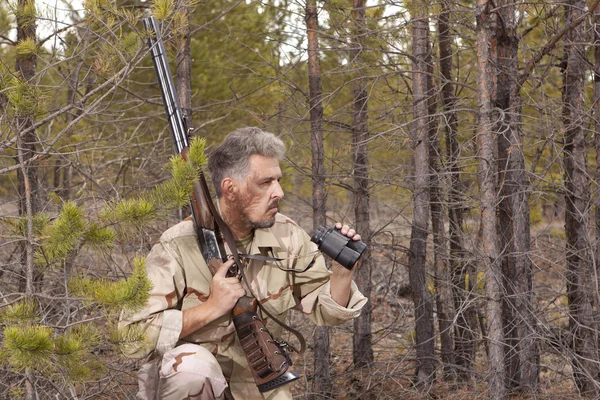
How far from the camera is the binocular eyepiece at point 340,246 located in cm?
336

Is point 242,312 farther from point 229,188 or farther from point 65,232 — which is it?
point 65,232

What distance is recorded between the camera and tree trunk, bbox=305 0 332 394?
551cm

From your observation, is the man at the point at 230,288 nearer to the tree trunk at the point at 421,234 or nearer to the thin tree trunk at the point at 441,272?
the tree trunk at the point at 421,234

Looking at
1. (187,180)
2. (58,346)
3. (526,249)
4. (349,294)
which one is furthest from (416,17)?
(58,346)

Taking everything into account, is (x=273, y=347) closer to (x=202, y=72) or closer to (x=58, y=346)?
(x=58, y=346)

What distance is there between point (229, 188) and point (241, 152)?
0.62ft

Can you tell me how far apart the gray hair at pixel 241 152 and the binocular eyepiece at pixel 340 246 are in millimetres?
536

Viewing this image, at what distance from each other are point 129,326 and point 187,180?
77 centimetres

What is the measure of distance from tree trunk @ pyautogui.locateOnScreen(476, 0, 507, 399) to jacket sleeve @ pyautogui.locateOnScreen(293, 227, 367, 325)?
1137 mm

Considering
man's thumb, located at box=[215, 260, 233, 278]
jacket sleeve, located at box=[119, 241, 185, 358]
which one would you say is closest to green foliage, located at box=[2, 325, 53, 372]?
jacket sleeve, located at box=[119, 241, 185, 358]

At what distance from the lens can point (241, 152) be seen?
3.64 m

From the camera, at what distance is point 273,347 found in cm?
344

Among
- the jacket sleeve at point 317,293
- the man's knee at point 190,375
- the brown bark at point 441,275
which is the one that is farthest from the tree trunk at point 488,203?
the man's knee at point 190,375

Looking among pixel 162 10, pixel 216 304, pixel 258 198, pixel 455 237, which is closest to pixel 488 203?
pixel 258 198
